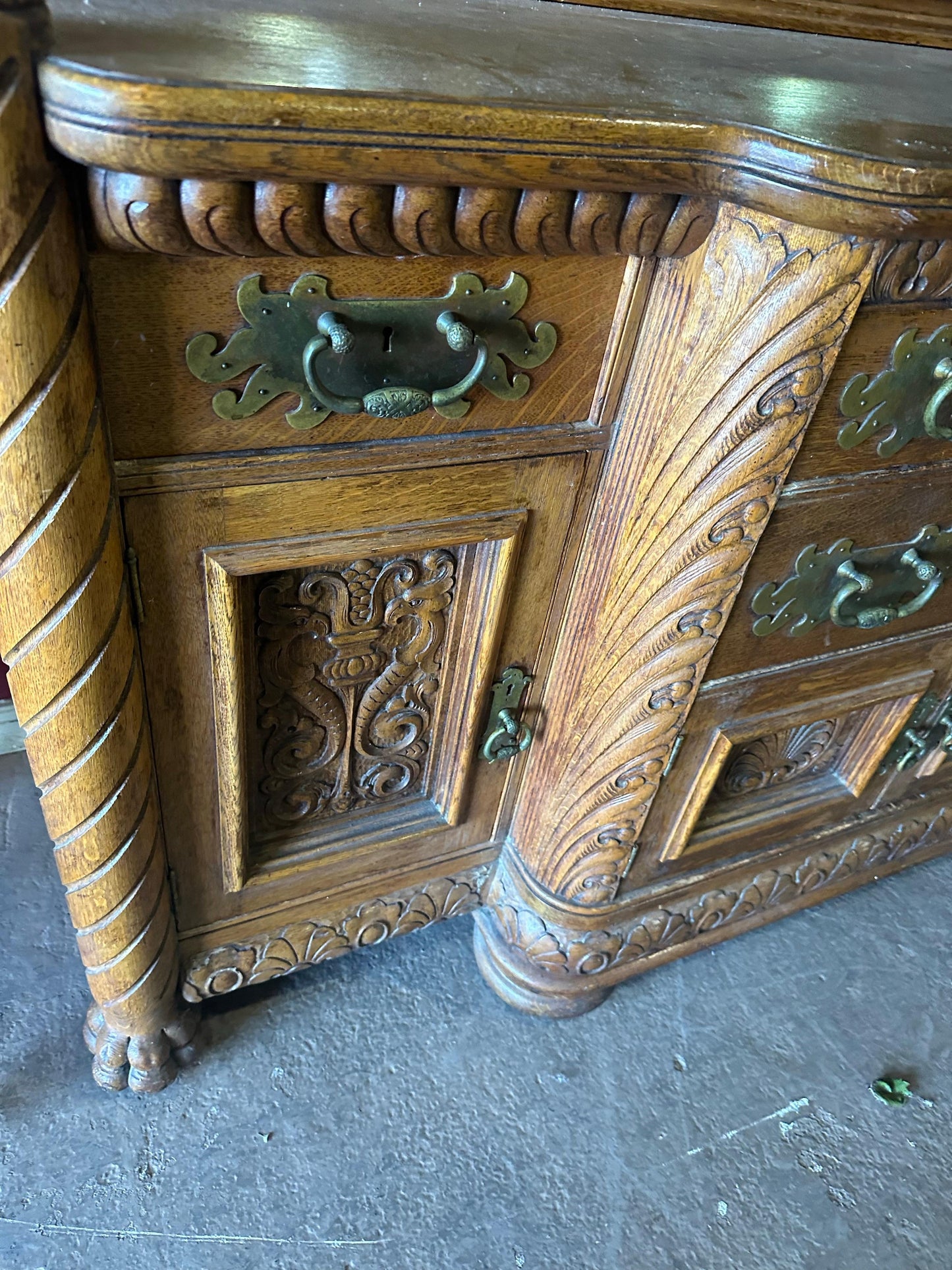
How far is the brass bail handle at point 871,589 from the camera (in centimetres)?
79

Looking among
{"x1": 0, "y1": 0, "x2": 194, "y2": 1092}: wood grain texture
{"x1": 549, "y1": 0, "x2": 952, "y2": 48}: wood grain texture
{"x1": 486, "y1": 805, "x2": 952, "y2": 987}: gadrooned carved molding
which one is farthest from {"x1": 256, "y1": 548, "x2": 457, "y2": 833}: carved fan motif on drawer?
{"x1": 549, "y1": 0, "x2": 952, "y2": 48}: wood grain texture

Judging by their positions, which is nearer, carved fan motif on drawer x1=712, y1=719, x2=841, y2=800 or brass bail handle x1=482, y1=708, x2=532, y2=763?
brass bail handle x1=482, y1=708, x2=532, y2=763

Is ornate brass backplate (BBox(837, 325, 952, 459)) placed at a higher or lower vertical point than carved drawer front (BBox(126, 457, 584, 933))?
higher

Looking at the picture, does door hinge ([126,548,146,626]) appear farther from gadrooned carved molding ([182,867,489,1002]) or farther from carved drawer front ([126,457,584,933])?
gadrooned carved molding ([182,867,489,1002])

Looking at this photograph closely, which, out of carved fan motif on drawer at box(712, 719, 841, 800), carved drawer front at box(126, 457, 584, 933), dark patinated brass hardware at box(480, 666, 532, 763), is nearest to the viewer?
carved drawer front at box(126, 457, 584, 933)

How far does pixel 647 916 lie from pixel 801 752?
0.87 ft

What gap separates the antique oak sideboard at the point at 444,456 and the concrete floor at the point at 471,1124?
0.26ft

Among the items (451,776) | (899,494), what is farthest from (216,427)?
(899,494)

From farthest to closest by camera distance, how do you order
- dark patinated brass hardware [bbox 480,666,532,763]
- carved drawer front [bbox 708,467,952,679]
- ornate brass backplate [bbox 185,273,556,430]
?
1. dark patinated brass hardware [bbox 480,666,532,763]
2. carved drawer front [bbox 708,467,952,679]
3. ornate brass backplate [bbox 185,273,556,430]

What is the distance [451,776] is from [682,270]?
20.6 inches

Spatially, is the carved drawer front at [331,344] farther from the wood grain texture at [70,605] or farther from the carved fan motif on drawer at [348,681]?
the carved fan motif on drawer at [348,681]

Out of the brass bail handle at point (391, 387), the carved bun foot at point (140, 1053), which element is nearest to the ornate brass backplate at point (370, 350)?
the brass bail handle at point (391, 387)

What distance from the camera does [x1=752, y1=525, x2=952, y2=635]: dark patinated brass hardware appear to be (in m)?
0.79

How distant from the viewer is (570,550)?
0.78 m
